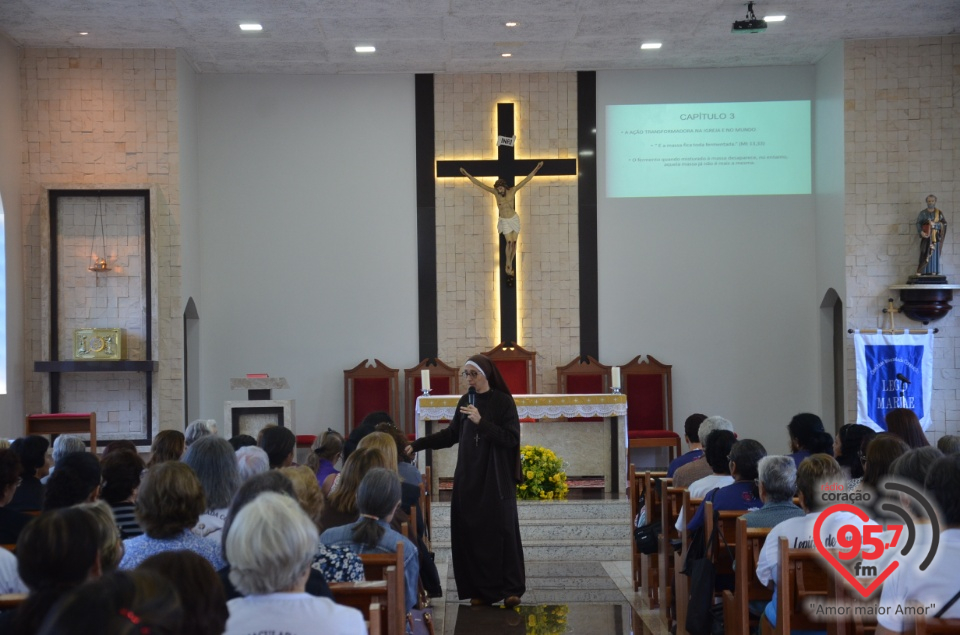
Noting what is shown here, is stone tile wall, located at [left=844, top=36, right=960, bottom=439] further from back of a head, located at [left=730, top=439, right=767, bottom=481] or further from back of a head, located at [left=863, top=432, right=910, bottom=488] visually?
back of a head, located at [left=863, top=432, right=910, bottom=488]

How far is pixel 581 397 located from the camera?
9.23 metres

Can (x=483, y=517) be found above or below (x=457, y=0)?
→ below

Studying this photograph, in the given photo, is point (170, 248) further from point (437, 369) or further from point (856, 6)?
point (856, 6)

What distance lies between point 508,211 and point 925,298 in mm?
4059

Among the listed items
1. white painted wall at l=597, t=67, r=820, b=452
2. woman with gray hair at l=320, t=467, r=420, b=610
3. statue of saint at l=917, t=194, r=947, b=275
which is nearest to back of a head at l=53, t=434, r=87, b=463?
woman with gray hair at l=320, t=467, r=420, b=610

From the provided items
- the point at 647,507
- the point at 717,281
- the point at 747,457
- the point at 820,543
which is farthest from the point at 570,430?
the point at 820,543

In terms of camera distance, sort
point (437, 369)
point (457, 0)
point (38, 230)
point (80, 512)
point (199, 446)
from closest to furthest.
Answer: point (80, 512), point (199, 446), point (457, 0), point (38, 230), point (437, 369)

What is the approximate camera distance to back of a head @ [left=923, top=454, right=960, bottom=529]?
2.72m

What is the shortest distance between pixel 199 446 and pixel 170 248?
6.57 metres

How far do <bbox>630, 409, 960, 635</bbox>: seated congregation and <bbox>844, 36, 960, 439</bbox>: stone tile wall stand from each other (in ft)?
16.8

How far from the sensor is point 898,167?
398 inches

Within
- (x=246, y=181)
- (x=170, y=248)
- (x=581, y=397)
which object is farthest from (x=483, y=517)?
(x=246, y=181)

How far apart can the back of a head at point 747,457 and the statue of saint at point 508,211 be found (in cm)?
643

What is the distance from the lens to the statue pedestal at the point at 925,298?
9750mm
